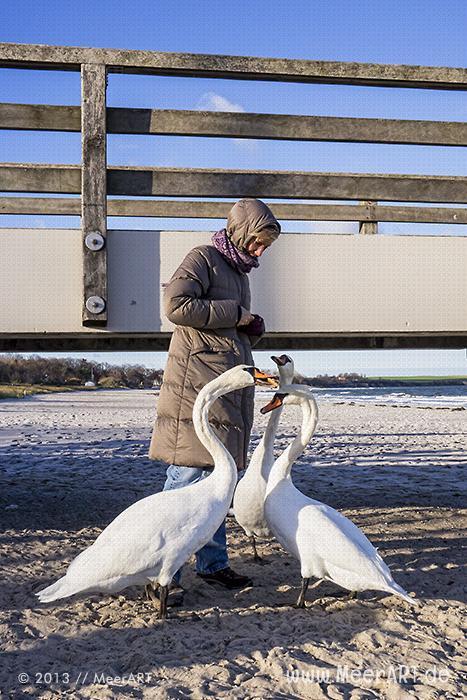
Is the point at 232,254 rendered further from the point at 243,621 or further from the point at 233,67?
the point at 243,621

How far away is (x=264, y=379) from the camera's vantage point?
333cm

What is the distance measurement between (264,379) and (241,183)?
62.8 inches

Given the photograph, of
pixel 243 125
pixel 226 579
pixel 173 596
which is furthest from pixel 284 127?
pixel 173 596

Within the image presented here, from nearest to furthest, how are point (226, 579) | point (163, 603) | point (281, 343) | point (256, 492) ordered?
point (163, 603) < point (226, 579) < point (256, 492) < point (281, 343)

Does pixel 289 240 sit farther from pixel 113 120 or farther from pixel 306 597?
pixel 306 597

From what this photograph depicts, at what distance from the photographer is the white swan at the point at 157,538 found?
3.24m

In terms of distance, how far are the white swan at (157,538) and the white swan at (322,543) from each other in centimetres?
37

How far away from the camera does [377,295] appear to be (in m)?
4.55

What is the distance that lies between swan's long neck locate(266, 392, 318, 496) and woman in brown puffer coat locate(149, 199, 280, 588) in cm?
20

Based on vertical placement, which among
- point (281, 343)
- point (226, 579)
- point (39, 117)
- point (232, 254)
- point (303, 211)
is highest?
point (39, 117)

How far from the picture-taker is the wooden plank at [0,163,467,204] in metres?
4.26

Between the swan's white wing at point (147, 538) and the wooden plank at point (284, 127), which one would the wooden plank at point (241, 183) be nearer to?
the wooden plank at point (284, 127)

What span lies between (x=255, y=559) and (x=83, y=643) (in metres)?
1.59

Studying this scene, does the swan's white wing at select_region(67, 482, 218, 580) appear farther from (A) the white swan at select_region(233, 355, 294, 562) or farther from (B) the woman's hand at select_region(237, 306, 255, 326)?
(A) the white swan at select_region(233, 355, 294, 562)
